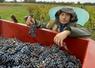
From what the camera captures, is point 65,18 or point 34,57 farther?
point 65,18

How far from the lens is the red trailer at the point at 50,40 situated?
1758 millimetres

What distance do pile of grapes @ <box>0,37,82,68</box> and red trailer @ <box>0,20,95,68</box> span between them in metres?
0.06

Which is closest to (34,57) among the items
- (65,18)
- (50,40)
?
(50,40)

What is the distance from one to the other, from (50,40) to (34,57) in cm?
22

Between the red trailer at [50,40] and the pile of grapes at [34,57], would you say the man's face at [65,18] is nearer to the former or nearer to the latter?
the red trailer at [50,40]

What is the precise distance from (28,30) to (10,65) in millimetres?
495

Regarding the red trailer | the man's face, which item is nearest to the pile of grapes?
the red trailer

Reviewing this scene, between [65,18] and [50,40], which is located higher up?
[65,18]

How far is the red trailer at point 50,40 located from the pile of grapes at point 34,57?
0.06m

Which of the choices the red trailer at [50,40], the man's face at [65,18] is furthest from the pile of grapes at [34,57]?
the man's face at [65,18]

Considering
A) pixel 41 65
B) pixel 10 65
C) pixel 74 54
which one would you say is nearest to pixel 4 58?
pixel 10 65

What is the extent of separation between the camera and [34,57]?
2.12 metres

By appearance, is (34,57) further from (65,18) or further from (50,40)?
(65,18)

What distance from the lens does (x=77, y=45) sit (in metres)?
2.07
